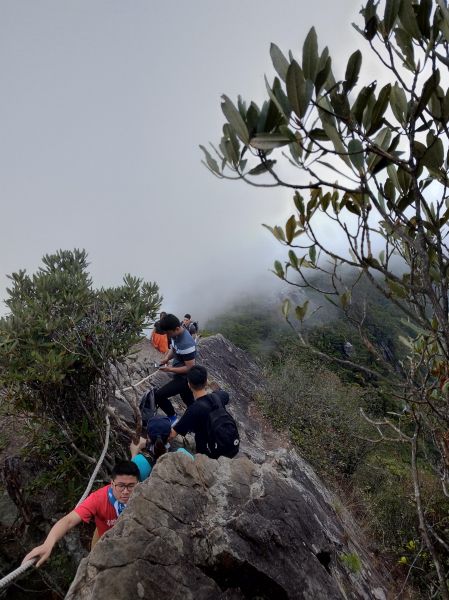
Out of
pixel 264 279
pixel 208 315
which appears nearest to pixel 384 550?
pixel 208 315

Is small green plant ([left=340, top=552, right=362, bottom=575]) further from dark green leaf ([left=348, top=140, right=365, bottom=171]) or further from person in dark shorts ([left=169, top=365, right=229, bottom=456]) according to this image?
dark green leaf ([left=348, top=140, right=365, bottom=171])

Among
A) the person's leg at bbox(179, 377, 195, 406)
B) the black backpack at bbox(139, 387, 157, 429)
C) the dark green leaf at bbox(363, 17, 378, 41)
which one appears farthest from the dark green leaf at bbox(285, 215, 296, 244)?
the black backpack at bbox(139, 387, 157, 429)

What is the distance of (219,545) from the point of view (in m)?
3.20

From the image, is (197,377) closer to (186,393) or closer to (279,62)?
(186,393)

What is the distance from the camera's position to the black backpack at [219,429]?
4309 millimetres

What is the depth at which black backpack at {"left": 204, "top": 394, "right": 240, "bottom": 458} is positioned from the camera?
4.31 m

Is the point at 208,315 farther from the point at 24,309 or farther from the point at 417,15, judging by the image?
the point at 417,15

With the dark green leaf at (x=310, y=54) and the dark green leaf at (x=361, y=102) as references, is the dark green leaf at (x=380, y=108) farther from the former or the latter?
the dark green leaf at (x=310, y=54)

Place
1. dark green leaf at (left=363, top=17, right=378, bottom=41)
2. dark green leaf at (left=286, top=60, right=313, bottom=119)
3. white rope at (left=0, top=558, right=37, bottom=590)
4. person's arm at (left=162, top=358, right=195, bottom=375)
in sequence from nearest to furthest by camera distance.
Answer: dark green leaf at (left=286, top=60, right=313, bottom=119), dark green leaf at (left=363, top=17, right=378, bottom=41), white rope at (left=0, top=558, right=37, bottom=590), person's arm at (left=162, top=358, right=195, bottom=375)

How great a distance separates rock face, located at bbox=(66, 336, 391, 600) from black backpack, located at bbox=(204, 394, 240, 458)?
190mm

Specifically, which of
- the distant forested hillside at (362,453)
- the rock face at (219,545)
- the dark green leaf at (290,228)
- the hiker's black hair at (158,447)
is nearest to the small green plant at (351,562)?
the rock face at (219,545)

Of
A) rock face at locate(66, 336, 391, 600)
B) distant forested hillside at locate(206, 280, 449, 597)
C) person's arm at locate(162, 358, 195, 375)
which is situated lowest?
distant forested hillside at locate(206, 280, 449, 597)

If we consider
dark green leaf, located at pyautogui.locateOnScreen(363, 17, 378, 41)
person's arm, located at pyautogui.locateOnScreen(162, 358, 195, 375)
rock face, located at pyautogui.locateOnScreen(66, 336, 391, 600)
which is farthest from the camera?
person's arm, located at pyautogui.locateOnScreen(162, 358, 195, 375)

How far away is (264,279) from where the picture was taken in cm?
6391
